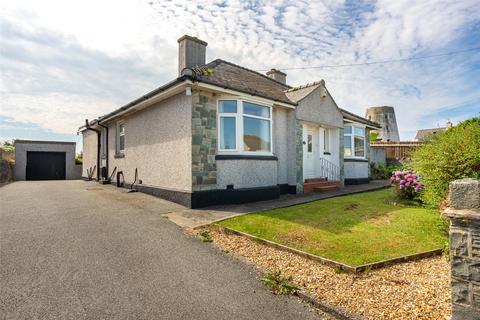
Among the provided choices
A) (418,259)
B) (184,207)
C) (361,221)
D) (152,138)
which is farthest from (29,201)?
(418,259)

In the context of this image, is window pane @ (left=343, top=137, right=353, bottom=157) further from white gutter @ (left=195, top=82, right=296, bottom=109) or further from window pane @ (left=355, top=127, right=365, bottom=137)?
white gutter @ (left=195, top=82, right=296, bottom=109)

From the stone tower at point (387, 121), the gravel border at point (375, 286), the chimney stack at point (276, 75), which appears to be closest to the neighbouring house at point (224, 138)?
the chimney stack at point (276, 75)

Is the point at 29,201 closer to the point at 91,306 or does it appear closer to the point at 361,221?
the point at 91,306

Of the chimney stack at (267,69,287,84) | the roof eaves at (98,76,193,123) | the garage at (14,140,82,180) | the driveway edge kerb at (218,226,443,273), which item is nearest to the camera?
the driveway edge kerb at (218,226,443,273)

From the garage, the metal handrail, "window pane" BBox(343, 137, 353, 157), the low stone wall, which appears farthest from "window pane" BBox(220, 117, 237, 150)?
the garage

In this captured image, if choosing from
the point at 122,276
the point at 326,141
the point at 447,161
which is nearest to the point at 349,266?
the point at 447,161

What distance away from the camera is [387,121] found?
125 ft

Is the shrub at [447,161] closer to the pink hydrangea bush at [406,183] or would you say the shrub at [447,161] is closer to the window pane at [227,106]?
the pink hydrangea bush at [406,183]

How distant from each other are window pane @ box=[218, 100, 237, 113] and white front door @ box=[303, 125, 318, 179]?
4.27m

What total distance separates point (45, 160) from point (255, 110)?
20.0 metres

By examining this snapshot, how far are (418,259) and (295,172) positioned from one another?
6368 mm

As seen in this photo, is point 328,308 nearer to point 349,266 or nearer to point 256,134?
point 349,266

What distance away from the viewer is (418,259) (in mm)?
4129

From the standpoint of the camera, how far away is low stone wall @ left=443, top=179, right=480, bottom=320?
2.35 meters
